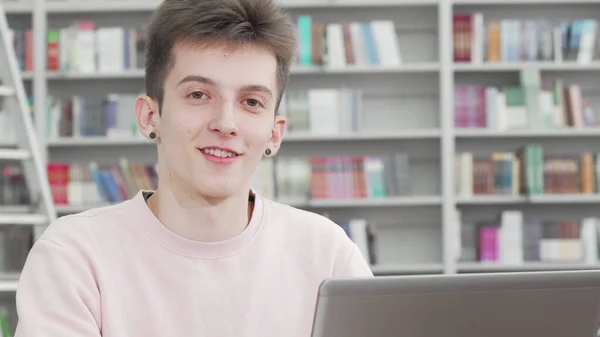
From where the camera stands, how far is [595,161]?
4.62m

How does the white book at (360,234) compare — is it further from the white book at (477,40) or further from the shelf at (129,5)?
the shelf at (129,5)

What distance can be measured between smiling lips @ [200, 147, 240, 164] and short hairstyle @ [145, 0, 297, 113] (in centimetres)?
12

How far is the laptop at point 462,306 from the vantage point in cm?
81

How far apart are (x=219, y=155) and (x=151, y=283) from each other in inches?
7.0

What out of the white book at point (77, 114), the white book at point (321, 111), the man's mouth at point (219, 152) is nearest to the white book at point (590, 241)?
the white book at point (321, 111)

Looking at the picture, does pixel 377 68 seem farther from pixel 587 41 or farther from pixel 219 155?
pixel 219 155

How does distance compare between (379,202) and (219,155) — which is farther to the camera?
(379,202)

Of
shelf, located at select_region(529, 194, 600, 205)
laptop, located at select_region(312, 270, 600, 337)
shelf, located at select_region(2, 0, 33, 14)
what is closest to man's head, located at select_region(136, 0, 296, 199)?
laptop, located at select_region(312, 270, 600, 337)

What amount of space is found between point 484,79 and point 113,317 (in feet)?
13.0

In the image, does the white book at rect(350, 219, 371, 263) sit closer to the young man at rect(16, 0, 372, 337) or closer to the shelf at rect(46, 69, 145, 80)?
the shelf at rect(46, 69, 145, 80)

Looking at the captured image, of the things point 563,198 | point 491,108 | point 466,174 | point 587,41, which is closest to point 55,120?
point 466,174

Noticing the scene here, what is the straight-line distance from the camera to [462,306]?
0.84m

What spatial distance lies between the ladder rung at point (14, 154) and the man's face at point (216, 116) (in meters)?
2.37

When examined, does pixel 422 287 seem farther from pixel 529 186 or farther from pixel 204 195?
pixel 529 186
